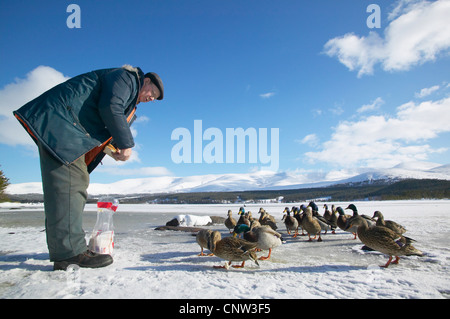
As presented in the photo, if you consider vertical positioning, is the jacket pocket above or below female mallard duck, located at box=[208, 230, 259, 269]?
above

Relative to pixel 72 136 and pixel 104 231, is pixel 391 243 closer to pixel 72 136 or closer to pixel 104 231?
pixel 104 231

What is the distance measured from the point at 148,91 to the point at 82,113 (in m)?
0.85

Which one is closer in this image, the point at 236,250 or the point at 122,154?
the point at 122,154

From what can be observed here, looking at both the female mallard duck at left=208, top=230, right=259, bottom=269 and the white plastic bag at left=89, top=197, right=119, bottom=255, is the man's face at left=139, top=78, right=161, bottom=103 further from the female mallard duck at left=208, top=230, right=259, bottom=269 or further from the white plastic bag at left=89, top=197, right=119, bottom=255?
the female mallard duck at left=208, top=230, right=259, bottom=269

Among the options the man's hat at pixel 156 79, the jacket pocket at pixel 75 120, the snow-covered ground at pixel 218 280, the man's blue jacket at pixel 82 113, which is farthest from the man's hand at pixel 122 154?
the snow-covered ground at pixel 218 280

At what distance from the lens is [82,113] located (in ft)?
8.43

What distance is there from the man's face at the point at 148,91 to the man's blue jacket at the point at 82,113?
0.22m

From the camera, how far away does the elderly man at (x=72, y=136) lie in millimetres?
2348

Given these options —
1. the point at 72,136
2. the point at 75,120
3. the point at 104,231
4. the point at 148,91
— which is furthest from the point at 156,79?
the point at 104,231

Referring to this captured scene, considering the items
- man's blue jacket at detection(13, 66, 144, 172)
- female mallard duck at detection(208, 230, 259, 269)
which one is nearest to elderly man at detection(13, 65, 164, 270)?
man's blue jacket at detection(13, 66, 144, 172)

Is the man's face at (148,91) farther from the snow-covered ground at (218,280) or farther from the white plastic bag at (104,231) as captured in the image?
the snow-covered ground at (218,280)

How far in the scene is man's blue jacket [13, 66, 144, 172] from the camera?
7.64ft

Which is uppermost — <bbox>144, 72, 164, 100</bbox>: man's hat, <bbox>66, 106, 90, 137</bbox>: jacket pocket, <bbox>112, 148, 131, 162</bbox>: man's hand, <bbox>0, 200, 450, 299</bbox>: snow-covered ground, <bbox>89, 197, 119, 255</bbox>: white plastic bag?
<bbox>144, 72, 164, 100</bbox>: man's hat
